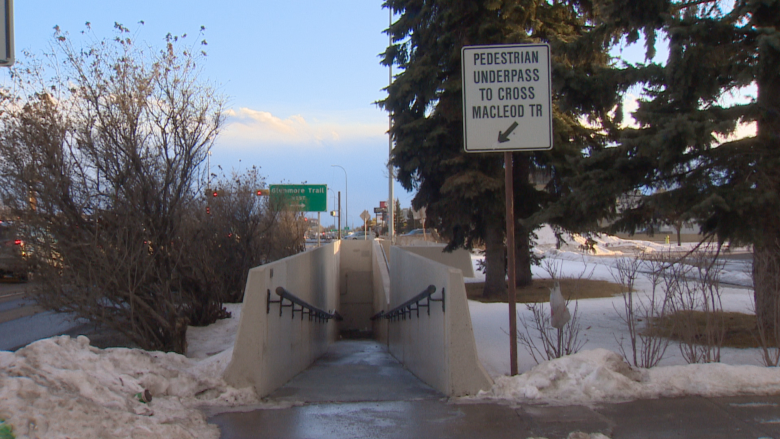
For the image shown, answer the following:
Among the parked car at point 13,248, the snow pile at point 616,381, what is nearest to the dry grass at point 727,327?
the snow pile at point 616,381

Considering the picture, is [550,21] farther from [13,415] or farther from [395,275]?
[13,415]

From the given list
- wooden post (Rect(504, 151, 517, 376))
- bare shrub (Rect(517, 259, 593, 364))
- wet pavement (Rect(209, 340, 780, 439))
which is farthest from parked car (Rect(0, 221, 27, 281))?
bare shrub (Rect(517, 259, 593, 364))

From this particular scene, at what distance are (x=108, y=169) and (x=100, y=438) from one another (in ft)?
16.9

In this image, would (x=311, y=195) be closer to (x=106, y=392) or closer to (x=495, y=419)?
(x=106, y=392)

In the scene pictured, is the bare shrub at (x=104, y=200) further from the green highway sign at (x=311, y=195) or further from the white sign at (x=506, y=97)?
the green highway sign at (x=311, y=195)

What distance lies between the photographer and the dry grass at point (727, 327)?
6.35 meters

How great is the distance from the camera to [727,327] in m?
8.48

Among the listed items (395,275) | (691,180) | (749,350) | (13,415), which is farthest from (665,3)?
(13,415)

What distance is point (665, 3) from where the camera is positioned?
27.3 feet

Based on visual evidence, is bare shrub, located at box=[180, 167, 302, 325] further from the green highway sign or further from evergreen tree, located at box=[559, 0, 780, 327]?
the green highway sign

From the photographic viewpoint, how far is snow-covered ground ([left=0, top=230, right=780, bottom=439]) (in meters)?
4.02

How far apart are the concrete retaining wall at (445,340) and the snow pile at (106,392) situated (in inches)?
74.9

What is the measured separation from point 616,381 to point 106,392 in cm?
429

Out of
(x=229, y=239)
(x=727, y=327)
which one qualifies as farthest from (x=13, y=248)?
(x=727, y=327)
